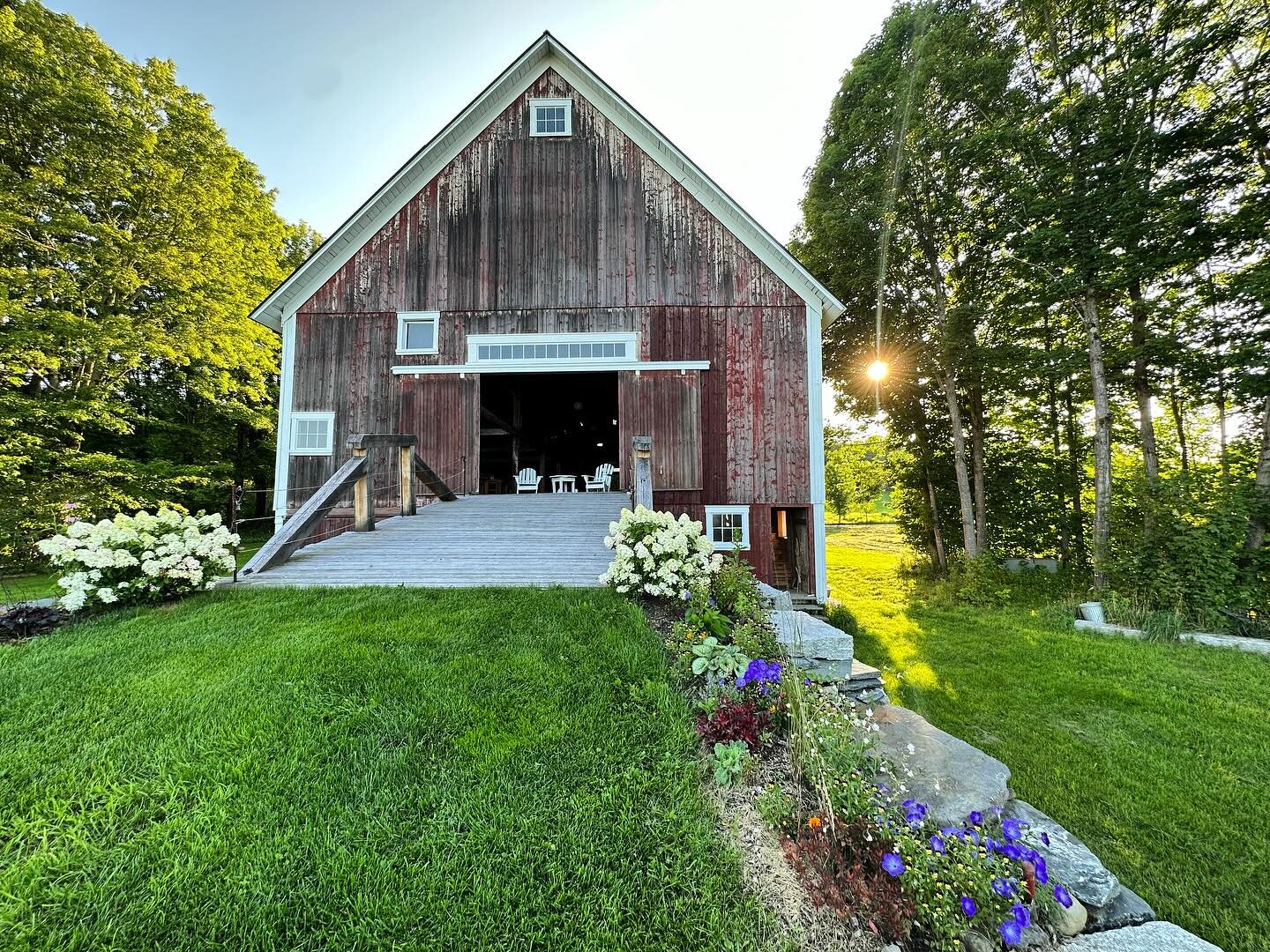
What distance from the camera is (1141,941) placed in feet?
5.92

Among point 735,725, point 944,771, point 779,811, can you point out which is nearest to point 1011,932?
point 779,811

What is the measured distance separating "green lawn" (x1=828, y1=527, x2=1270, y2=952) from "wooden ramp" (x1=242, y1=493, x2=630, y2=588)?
160 inches

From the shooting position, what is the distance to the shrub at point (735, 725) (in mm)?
2402

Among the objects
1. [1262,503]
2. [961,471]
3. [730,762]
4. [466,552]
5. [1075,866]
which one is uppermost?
[961,471]

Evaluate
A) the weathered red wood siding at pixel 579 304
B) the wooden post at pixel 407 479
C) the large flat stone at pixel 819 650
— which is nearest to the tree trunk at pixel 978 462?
the weathered red wood siding at pixel 579 304

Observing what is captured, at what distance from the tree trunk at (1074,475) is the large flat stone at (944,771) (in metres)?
10.3

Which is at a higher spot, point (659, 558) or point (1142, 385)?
point (1142, 385)

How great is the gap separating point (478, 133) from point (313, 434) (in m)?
6.62

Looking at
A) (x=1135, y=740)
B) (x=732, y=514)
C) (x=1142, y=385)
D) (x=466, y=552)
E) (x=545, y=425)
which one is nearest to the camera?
(x=1135, y=740)

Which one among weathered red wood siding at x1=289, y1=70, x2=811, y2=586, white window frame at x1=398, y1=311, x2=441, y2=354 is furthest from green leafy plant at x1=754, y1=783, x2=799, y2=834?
white window frame at x1=398, y1=311, x2=441, y2=354

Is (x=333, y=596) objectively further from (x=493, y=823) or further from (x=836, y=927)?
(x=836, y=927)

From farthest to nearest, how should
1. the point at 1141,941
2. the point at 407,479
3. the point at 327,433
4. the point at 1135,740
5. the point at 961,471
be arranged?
the point at 961,471, the point at 327,433, the point at 407,479, the point at 1135,740, the point at 1141,941

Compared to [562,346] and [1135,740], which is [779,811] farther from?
[562,346]

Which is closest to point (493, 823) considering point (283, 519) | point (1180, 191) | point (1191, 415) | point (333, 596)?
point (333, 596)
